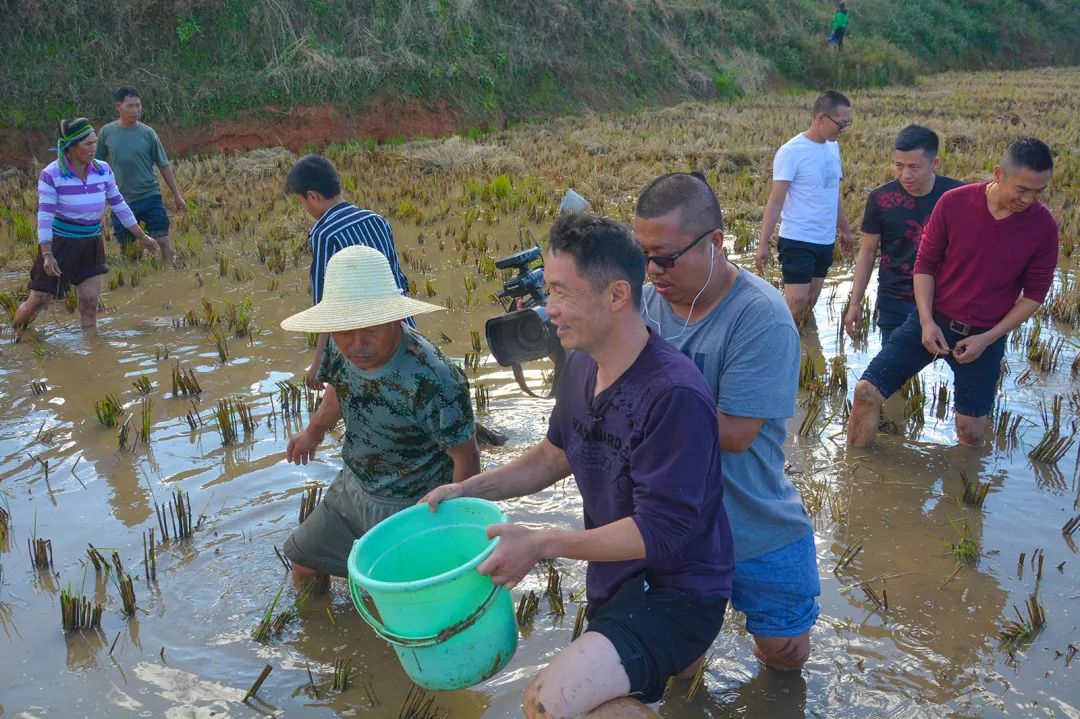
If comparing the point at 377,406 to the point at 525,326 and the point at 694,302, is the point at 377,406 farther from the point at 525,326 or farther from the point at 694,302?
the point at 694,302

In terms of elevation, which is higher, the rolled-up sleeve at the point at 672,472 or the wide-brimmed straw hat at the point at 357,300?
the wide-brimmed straw hat at the point at 357,300

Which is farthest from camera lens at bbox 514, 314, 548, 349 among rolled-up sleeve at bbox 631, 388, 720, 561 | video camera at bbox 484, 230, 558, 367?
rolled-up sleeve at bbox 631, 388, 720, 561

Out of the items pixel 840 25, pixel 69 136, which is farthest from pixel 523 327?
pixel 840 25

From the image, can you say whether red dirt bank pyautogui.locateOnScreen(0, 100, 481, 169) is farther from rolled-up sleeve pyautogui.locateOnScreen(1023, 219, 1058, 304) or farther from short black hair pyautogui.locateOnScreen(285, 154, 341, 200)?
rolled-up sleeve pyautogui.locateOnScreen(1023, 219, 1058, 304)

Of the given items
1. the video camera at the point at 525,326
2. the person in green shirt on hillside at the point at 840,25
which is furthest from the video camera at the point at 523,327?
the person in green shirt on hillside at the point at 840,25

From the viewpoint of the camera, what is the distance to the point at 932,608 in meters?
3.40

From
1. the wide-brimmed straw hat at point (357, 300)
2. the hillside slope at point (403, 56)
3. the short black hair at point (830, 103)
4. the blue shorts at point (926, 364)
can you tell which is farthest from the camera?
the hillside slope at point (403, 56)

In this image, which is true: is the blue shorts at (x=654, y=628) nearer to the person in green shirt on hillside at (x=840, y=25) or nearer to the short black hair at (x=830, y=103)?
the short black hair at (x=830, y=103)

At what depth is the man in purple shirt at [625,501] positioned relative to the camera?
7.04 feet

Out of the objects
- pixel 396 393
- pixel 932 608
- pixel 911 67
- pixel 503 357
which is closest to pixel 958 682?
pixel 932 608

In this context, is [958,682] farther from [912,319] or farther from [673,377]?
[912,319]

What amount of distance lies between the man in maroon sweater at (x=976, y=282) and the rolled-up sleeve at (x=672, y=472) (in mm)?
2667

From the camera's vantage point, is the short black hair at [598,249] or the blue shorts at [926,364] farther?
the blue shorts at [926,364]

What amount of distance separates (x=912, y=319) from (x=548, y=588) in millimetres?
2413
